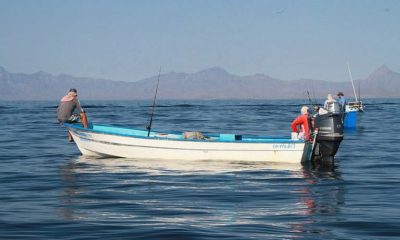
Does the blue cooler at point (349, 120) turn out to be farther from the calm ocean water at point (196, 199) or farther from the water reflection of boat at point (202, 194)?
the water reflection of boat at point (202, 194)

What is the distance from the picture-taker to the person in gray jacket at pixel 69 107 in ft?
74.1

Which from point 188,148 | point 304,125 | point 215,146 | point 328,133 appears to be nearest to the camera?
point 328,133

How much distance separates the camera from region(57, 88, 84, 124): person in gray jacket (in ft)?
74.1

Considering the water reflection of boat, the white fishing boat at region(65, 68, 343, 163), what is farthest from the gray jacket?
the water reflection of boat

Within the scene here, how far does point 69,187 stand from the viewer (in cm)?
1645

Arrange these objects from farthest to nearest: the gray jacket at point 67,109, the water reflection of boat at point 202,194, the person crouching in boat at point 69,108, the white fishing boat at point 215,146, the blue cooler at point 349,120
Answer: the blue cooler at point 349,120
the gray jacket at point 67,109
the person crouching in boat at point 69,108
the white fishing boat at point 215,146
the water reflection of boat at point 202,194

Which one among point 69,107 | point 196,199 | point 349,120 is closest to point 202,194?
point 196,199

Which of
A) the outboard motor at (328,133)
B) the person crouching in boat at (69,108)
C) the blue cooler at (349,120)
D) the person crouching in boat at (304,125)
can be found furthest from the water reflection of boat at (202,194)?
the blue cooler at (349,120)

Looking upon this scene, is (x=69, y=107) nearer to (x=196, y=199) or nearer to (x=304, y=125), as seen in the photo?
(x=304, y=125)

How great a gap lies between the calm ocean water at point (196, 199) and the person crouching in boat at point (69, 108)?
1.57 m

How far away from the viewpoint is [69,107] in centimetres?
2298

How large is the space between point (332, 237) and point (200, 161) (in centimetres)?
1135

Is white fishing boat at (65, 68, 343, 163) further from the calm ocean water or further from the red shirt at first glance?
the calm ocean water

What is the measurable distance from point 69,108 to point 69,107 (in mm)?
60
